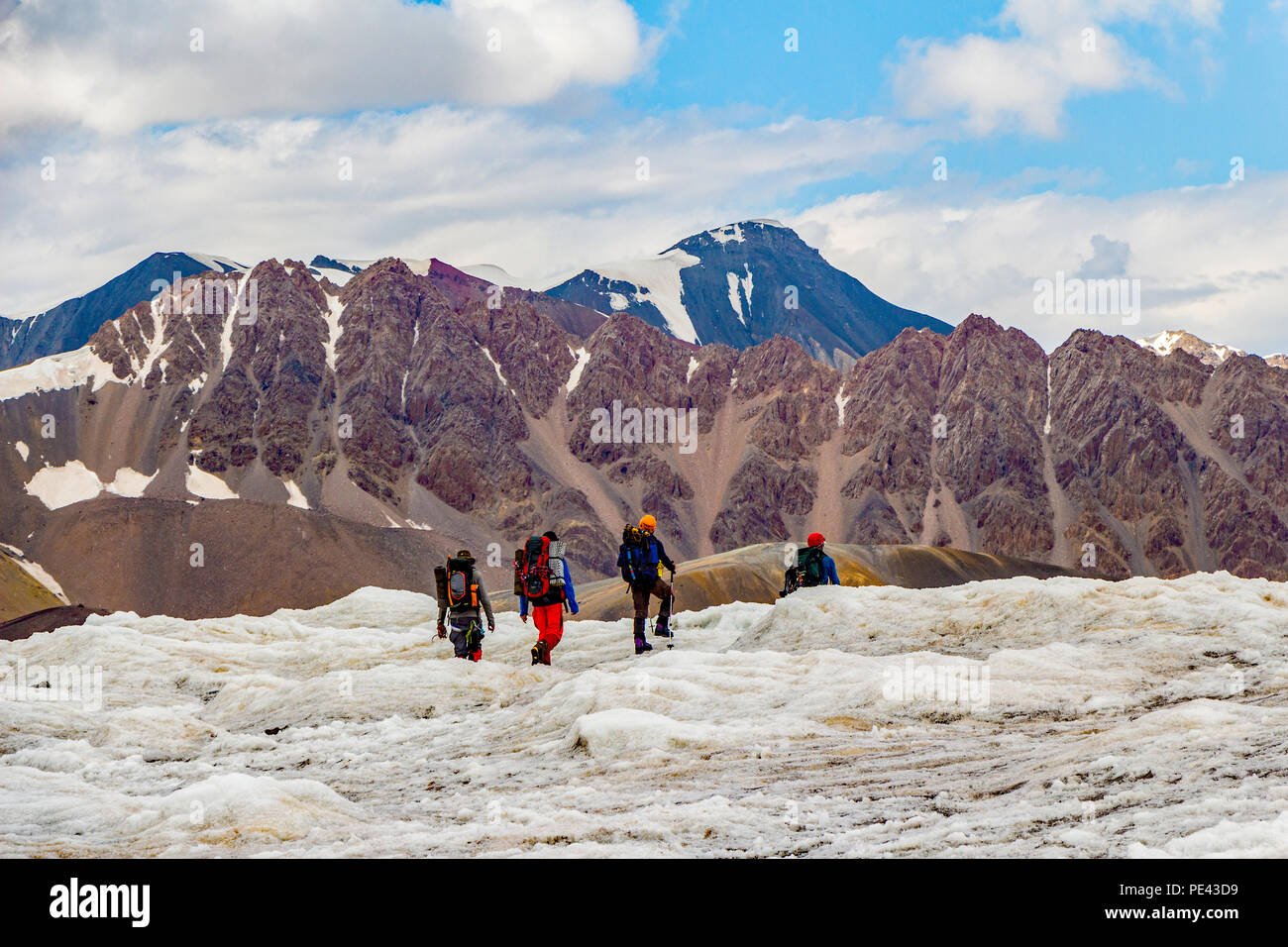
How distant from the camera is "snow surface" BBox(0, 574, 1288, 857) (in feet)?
33.6

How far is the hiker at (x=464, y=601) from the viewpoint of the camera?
80.7 ft

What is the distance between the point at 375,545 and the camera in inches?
7156

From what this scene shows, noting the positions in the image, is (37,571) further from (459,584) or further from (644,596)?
(644,596)

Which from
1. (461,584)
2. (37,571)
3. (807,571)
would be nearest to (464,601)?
(461,584)

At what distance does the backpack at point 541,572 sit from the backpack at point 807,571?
6542mm

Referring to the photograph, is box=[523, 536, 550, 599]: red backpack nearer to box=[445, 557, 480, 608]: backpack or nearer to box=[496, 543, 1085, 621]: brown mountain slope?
box=[445, 557, 480, 608]: backpack

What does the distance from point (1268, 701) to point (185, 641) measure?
2484 centimetres

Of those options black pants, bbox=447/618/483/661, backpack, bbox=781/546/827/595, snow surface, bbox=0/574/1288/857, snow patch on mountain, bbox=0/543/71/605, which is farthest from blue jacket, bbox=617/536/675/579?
snow patch on mountain, bbox=0/543/71/605

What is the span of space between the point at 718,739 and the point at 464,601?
11.0m

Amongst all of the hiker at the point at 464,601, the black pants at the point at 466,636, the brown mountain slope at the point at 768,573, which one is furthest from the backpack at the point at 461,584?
the brown mountain slope at the point at 768,573

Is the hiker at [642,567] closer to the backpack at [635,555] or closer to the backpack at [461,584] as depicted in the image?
the backpack at [635,555]
